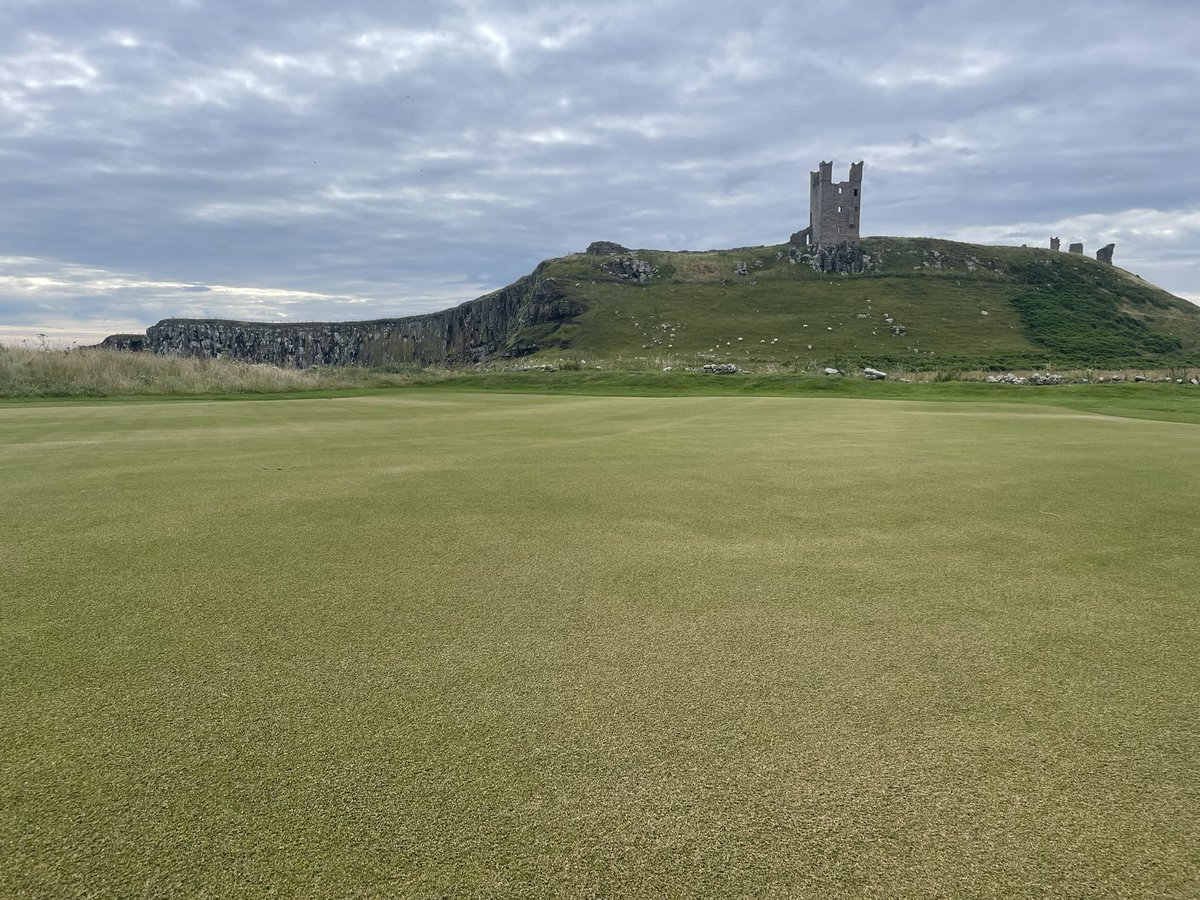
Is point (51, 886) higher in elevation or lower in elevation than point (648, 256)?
lower

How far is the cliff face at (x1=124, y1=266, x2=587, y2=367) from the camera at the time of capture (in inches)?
5044

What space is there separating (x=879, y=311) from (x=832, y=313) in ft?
20.7

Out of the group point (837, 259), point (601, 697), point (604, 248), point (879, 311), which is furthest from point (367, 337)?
point (601, 697)

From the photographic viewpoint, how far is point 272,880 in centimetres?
171

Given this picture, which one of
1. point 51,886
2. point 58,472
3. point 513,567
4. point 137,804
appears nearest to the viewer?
point 51,886

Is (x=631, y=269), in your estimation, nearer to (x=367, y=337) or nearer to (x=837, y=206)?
(x=837, y=206)

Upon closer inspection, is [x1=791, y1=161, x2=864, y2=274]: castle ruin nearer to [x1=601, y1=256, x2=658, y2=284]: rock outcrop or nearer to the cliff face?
[x1=601, y1=256, x2=658, y2=284]: rock outcrop

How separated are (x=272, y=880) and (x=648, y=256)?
126 meters

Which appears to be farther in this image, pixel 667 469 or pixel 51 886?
pixel 667 469

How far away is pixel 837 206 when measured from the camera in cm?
11600

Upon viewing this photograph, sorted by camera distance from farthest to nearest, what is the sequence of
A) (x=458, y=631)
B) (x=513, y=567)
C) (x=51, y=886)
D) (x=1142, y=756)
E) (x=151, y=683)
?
(x=513, y=567) < (x=458, y=631) < (x=151, y=683) < (x=1142, y=756) < (x=51, y=886)

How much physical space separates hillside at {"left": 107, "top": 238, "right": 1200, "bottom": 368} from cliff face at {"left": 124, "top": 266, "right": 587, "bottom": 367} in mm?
552

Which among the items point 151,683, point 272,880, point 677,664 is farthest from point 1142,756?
point 151,683

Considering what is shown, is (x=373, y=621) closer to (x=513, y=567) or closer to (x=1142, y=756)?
(x=513, y=567)
